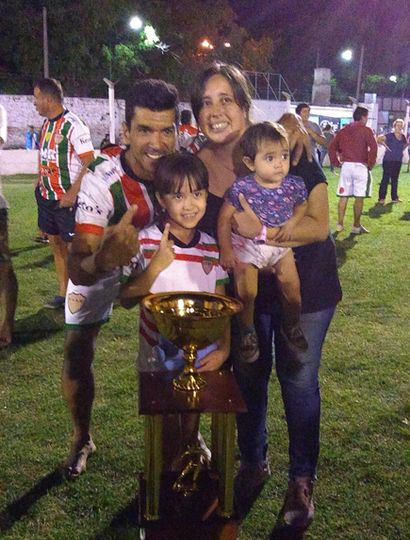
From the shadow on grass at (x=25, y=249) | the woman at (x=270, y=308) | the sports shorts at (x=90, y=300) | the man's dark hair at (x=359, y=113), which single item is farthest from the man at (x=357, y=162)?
the sports shorts at (x=90, y=300)

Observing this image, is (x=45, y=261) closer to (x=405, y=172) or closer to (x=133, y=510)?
(x=133, y=510)

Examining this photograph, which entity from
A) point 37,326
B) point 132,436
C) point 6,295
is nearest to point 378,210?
point 37,326

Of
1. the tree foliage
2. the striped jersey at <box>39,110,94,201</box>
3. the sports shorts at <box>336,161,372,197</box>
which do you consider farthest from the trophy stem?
the tree foliage

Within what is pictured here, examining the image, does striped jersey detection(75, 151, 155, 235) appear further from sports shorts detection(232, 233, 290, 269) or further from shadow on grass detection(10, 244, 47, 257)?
shadow on grass detection(10, 244, 47, 257)

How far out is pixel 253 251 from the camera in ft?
8.39

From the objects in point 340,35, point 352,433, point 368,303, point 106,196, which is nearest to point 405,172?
point 368,303

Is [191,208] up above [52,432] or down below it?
above

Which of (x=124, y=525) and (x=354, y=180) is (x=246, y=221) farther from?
(x=354, y=180)

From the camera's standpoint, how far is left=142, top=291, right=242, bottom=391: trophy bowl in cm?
228

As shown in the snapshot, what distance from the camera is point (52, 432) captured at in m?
3.81

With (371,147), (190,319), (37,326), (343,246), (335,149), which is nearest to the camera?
(190,319)

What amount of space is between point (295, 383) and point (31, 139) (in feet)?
74.4

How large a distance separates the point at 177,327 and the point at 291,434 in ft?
3.49

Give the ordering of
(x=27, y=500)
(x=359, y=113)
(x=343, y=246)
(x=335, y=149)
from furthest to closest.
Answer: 1. (x=335, y=149)
2. (x=359, y=113)
3. (x=343, y=246)
4. (x=27, y=500)
